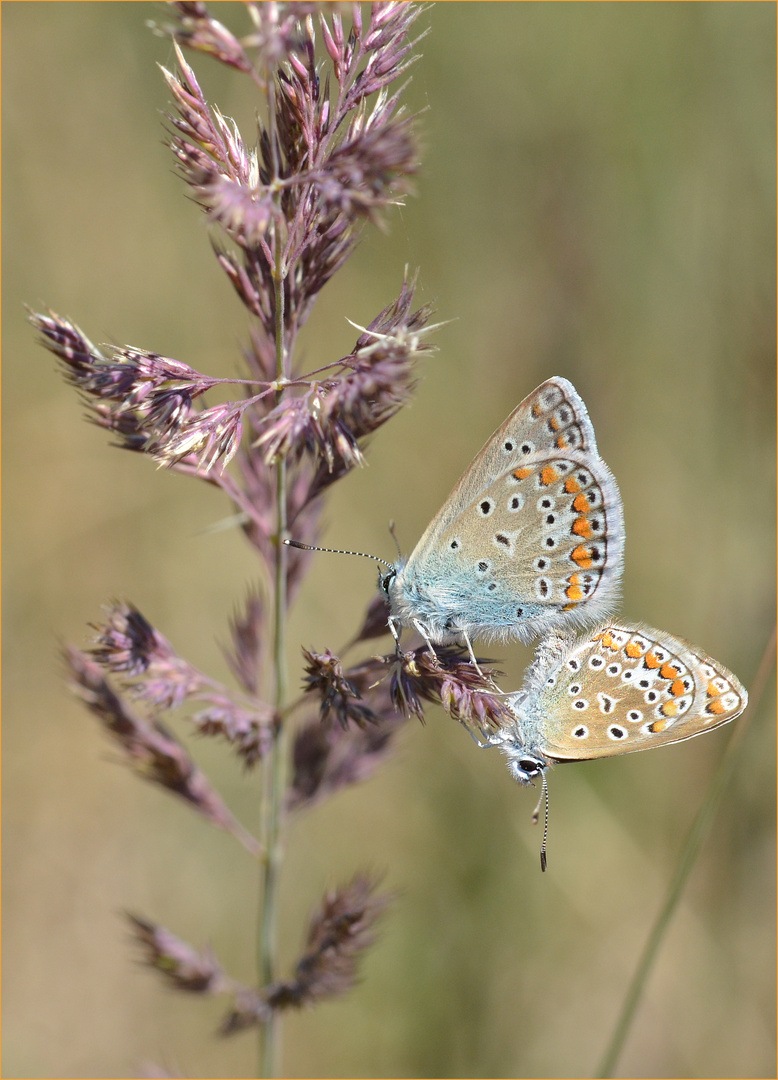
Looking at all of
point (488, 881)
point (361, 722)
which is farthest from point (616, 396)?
point (361, 722)

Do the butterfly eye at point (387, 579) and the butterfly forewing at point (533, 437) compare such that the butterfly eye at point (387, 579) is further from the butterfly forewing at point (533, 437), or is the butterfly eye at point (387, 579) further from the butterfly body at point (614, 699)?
the butterfly body at point (614, 699)

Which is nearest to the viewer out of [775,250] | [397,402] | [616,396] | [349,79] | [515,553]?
[397,402]

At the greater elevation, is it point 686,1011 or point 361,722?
point 361,722

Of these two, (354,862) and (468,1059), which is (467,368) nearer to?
(354,862)

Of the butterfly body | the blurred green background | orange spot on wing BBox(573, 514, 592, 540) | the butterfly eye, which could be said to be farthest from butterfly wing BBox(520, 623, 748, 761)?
the blurred green background

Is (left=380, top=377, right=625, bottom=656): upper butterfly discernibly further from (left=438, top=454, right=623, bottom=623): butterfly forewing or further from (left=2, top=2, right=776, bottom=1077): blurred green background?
(left=2, top=2, right=776, bottom=1077): blurred green background

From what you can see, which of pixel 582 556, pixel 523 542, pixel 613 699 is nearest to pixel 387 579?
pixel 523 542
